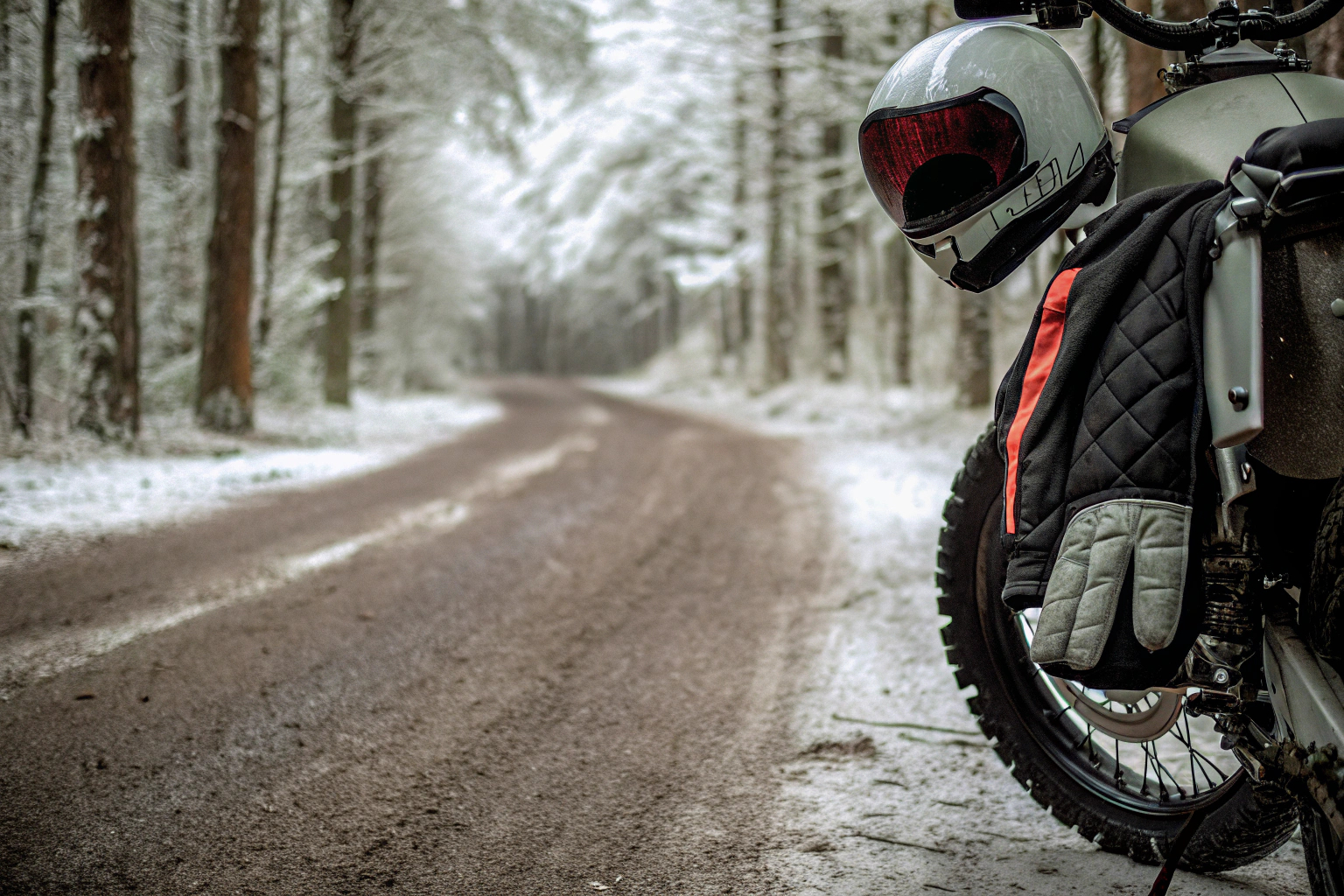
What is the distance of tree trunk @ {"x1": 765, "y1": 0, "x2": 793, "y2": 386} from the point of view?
51.3 ft

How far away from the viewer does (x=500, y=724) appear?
2635 mm

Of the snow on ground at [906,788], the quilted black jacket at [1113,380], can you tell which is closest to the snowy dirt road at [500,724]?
the snow on ground at [906,788]

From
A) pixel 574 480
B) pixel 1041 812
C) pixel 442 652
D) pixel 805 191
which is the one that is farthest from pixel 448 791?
pixel 805 191

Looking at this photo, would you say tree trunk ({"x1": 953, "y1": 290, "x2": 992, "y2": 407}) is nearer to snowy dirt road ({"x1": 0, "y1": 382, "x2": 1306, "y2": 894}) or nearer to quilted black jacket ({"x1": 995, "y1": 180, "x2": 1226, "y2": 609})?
snowy dirt road ({"x1": 0, "y1": 382, "x2": 1306, "y2": 894})

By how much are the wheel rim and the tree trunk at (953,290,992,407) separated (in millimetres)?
8964

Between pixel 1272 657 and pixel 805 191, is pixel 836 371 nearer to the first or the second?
pixel 805 191

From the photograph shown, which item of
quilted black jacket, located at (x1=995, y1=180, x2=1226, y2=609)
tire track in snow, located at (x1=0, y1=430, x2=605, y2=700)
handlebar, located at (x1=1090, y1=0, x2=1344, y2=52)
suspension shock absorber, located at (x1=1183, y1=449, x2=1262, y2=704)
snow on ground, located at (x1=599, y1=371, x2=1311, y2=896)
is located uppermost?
handlebar, located at (x1=1090, y1=0, x2=1344, y2=52)

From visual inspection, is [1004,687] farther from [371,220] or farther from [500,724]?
[371,220]

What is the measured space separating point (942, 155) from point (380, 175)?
18725 mm

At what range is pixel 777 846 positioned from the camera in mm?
Answer: 1984

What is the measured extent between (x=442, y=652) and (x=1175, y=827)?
249cm

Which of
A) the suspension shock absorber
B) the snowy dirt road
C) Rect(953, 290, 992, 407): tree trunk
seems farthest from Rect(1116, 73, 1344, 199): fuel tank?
Rect(953, 290, 992, 407): tree trunk

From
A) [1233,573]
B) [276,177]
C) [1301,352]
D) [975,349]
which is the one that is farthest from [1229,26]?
[276,177]

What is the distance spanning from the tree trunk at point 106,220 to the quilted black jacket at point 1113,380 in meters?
8.57
